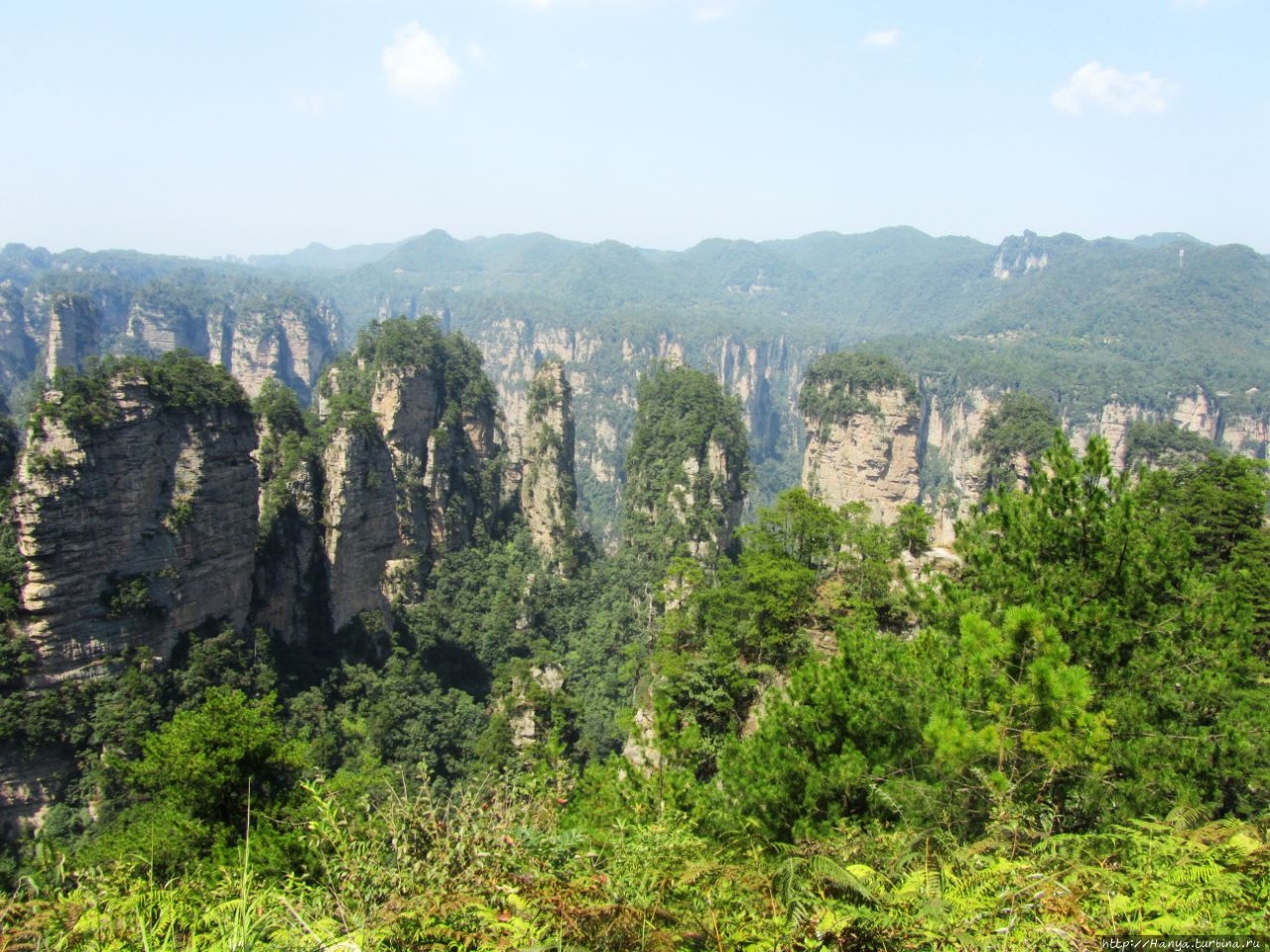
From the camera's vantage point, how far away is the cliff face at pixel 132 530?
2359 cm

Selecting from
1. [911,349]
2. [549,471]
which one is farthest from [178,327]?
[911,349]

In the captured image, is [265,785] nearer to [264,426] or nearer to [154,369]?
[154,369]

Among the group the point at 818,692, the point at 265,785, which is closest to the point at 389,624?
the point at 265,785

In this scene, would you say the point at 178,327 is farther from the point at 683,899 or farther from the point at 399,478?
the point at 683,899

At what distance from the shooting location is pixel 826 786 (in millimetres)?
8977

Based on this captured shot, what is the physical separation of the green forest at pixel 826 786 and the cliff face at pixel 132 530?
1.17 meters

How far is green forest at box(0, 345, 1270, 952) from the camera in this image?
4.24 metres

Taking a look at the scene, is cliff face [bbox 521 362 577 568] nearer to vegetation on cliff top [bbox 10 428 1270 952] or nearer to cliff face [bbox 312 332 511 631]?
cliff face [bbox 312 332 511 631]

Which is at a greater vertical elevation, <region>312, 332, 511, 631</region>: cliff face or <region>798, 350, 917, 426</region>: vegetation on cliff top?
<region>798, 350, 917, 426</region>: vegetation on cliff top

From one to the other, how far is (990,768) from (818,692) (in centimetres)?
247

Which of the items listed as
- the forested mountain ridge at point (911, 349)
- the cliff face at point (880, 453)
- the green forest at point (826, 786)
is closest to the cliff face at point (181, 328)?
the forested mountain ridge at point (911, 349)

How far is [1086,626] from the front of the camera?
923cm

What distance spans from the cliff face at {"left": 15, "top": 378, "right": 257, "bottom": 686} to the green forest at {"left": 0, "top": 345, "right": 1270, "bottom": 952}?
1.17 m

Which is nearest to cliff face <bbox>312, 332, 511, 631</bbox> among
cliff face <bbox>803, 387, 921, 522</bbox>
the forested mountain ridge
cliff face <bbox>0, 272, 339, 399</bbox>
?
the forested mountain ridge
